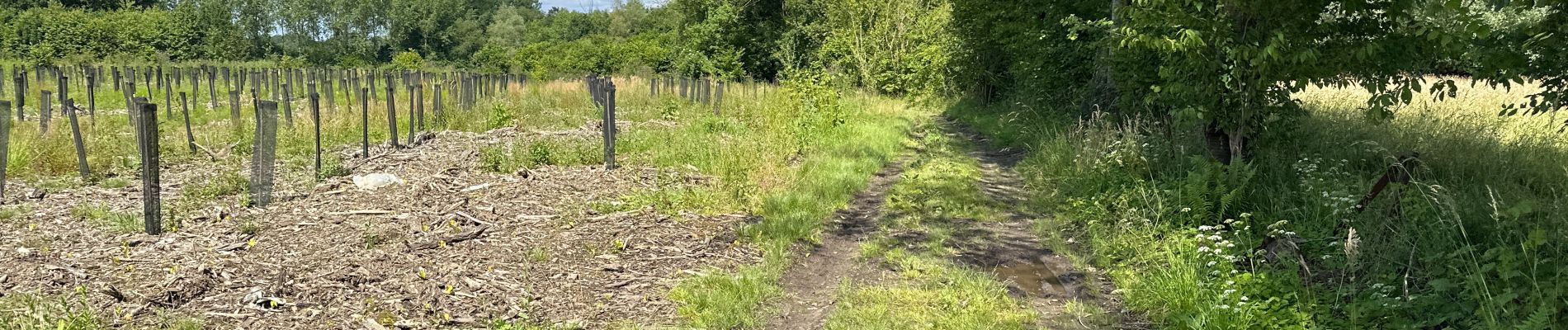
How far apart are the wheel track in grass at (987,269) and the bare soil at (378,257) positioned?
576mm

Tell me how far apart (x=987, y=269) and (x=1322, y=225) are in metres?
2.07

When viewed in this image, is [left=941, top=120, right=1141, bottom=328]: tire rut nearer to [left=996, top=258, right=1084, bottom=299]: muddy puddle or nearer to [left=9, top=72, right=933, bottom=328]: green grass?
[left=996, top=258, right=1084, bottom=299]: muddy puddle

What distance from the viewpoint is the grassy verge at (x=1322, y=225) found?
11.6ft

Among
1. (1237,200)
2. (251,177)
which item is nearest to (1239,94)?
(1237,200)

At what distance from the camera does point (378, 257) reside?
4.52 meters

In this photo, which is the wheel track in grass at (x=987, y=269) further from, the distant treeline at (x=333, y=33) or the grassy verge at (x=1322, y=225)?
the distant treeline at (x=333, y=33)

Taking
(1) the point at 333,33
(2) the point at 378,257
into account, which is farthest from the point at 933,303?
(1) the point at 333,33

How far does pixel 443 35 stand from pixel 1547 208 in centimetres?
9414

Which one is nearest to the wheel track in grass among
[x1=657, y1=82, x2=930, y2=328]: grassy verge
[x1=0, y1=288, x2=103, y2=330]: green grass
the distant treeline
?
[x1=657, y1=82, x2=930, y2=328]: grassy verge

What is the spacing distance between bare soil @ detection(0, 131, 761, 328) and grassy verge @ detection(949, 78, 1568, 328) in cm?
262

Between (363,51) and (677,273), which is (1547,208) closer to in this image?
(677,273)

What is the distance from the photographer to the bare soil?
148 inches

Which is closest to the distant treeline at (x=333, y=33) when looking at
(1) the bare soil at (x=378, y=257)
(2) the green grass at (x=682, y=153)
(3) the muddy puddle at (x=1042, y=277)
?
(2) the green grass at (x=682, y=153)

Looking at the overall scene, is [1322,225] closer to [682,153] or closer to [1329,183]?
[1329,183]
